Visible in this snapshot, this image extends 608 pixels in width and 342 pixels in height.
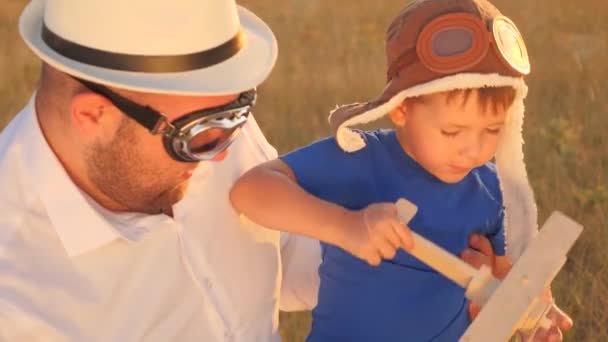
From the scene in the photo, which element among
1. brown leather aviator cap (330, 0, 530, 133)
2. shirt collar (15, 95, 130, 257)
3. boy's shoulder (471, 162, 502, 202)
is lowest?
boy's shoulder (471, 162, 502, 202)

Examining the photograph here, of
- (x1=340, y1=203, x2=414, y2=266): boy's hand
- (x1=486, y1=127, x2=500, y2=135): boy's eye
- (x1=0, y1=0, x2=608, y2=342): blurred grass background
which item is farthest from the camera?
(x1=0, y1=0, x2=608, y2=342): blurred grass background

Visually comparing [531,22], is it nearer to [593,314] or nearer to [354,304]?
[593,314]

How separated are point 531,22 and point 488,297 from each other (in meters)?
7.12

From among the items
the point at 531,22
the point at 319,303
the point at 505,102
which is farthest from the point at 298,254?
the point at 531,22

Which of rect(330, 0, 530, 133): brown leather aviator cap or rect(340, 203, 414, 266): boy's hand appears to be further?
rect(330, 0, 530, 133): brown leather aviator cap

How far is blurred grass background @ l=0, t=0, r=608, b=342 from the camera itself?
18.7 ft

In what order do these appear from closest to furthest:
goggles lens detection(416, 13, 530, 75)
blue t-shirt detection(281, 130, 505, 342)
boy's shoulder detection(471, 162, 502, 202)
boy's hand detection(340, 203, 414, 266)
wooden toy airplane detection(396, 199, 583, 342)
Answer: wooden toy airplane detection(396, 199, 583, 342) → boy's hand detection(340, 203, 414, 266) → goggles lens detection(416, 13, 530, 75) → blue t-shirt detection(281, 130, 505, 342) → boy's shoulder detection(471, 162, 502, 202)

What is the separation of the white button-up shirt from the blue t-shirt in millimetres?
258

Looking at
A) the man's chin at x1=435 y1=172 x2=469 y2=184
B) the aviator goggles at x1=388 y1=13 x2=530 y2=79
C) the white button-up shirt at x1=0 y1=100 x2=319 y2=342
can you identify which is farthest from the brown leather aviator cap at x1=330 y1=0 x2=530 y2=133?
the white button-up shirt at x1=0 y1=100 x2=319 y2=342

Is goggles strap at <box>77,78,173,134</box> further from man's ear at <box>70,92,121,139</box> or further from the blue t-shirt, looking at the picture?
the blue t-shirt

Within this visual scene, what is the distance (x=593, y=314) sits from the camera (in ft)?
17.7

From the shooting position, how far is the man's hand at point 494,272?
3.43 m

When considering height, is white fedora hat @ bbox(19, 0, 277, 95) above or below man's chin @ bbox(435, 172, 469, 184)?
above

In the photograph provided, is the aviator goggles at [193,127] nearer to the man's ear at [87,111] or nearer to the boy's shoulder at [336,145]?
the man's ear at [87,111]
